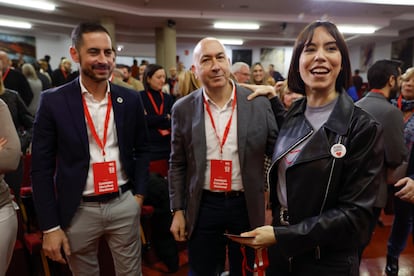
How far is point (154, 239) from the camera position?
9.00 feet

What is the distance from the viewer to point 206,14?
8836 mm

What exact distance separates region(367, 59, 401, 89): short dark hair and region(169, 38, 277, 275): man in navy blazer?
1.23 meters

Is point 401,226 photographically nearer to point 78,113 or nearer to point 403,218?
point 403,218

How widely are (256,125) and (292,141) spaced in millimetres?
403

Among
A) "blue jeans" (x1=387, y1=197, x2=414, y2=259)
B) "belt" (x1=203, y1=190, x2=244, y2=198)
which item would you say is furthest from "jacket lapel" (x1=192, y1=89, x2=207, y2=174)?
"blue jeans" (x1=387, y1=197, x2=414, y2=259)

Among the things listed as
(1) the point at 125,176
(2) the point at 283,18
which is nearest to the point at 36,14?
(2) the point at 283,18

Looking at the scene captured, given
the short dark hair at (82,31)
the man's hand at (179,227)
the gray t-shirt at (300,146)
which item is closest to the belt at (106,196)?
the man's hand at (179,227)

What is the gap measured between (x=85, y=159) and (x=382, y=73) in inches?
82.6

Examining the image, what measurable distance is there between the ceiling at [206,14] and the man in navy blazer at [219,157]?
22.2ft

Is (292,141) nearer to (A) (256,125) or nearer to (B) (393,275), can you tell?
(A) (256,125)

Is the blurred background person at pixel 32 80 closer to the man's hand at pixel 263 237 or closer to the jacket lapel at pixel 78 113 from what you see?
the jacket lapel at pixel 78 113

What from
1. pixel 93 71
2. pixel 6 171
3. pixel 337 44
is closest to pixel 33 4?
pixel 93 71

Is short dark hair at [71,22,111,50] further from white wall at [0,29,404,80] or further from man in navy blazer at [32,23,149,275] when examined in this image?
white wall at [0,29,404,80]

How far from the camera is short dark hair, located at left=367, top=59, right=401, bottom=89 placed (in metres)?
2.31
